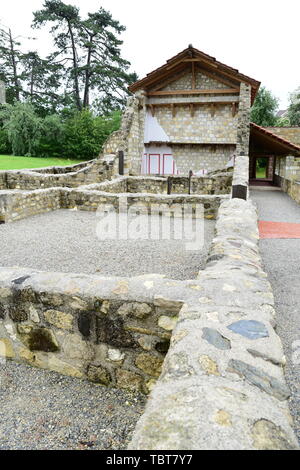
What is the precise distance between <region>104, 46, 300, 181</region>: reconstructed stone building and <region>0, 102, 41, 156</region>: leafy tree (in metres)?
12.9

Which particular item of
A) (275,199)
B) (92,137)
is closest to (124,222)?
(275,199)

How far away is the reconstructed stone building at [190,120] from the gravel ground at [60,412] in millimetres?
15822

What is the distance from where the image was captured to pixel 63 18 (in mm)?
34125

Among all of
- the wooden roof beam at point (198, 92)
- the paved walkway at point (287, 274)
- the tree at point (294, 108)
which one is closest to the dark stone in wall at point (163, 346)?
the paved walkway at point (287, 274)

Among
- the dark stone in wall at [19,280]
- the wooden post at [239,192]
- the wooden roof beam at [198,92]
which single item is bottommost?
the dark stone in wall at [19,280]

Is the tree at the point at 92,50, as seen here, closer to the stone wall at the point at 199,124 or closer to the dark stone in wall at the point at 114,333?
the stone wall at the point at 199,124

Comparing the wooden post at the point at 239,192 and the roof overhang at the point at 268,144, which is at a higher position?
the roof overhang at the point at 268,144

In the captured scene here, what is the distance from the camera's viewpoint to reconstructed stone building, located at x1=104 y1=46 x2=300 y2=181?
17391 mm

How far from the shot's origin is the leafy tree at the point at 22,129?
90.9 ft

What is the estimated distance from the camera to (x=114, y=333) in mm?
2727

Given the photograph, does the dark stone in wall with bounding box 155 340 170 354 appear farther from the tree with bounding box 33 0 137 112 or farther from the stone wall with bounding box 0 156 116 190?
the tree with bounding box 33 0 137 112

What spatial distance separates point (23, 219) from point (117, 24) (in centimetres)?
3427

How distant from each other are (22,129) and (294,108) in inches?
1123

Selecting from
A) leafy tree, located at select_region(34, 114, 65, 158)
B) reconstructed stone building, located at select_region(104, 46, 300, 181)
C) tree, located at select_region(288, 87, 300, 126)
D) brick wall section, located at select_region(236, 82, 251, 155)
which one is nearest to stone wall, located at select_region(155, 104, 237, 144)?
reconstructed stone building, located at select_region(104, 46, 300, 181)
